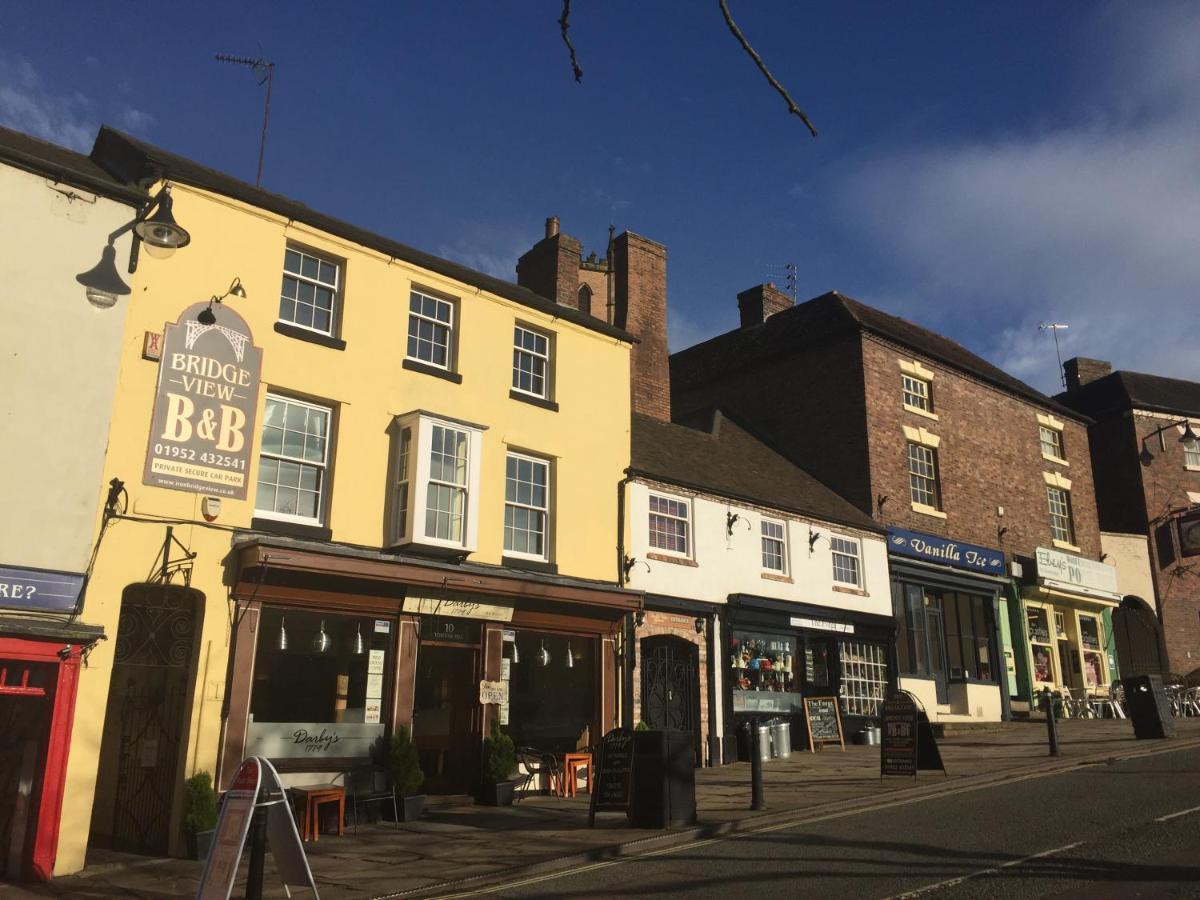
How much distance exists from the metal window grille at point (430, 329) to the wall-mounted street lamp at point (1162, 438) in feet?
88.7

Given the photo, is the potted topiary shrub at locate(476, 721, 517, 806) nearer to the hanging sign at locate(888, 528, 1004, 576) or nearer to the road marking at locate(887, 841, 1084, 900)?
the road marking at locate(887, 841, 1084, 900)

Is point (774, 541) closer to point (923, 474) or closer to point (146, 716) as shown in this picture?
point (923, 474)

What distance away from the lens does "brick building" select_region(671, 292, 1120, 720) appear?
24.3 metres

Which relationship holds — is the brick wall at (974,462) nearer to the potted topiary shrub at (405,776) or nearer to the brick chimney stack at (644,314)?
the brick chimney stack at (644,314)

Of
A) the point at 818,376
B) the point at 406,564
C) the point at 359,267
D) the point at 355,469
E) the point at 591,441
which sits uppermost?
the point at 818,376

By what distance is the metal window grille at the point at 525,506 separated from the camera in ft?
52.7

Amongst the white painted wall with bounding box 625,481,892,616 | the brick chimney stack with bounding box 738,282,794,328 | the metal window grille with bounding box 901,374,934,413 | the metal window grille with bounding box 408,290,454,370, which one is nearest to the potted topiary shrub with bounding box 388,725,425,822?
the white painted wall with bounding box 625,481,892,616

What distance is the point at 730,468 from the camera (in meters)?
21.6

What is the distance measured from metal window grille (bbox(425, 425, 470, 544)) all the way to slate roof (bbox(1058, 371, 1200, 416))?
27.8 metres

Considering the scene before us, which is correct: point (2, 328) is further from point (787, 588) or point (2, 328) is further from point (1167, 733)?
point (1167, 733)

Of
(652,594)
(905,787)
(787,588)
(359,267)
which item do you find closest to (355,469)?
(359,267)

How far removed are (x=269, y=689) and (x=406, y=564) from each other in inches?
92.9

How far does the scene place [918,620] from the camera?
23844mm

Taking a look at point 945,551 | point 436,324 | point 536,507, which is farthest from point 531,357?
point 945,551
